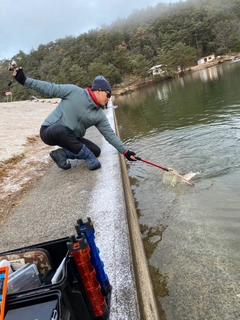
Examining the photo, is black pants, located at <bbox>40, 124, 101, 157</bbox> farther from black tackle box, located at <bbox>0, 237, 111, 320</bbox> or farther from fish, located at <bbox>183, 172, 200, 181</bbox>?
black tackle box, located at <bbox>0, 237, 111, 320</bbox>

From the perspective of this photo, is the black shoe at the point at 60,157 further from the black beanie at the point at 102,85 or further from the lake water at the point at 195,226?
the black beanie at the point at 102,85

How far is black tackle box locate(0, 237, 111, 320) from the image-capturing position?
1.24 meters

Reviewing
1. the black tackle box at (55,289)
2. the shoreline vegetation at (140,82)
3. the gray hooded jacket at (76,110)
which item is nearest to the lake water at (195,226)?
the black tackle box at (55,289)

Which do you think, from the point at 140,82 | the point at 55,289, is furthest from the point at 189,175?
the point at 140,82

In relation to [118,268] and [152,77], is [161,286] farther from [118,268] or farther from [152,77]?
[152,77]

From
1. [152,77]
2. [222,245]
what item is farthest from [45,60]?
[222,245]

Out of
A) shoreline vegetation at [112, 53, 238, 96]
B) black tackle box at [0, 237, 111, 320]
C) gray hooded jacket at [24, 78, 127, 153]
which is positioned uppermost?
gray hooded jacket at [24, 78, 127, 153]

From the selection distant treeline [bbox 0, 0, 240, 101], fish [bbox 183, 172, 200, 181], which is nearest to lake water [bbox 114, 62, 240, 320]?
fish [bbox 183, 172, 200, 181]

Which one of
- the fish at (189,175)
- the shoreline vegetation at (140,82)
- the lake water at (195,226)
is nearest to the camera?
the lake water at (195,226)

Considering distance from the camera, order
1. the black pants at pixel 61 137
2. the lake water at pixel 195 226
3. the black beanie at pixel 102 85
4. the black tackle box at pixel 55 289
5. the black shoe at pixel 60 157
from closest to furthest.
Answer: the black tackle box at pixel 55 289 → the lake water at pixel 195 226 → the black beanie at pixel 102 85 → the black pants at pixel 61 137 → the black shoe at pixel 60 157

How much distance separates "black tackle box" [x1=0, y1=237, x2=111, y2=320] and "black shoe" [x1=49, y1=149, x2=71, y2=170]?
144 inches

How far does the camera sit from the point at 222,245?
2.85m

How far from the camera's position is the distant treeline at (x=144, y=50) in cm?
6134

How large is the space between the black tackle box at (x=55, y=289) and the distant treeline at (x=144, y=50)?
59271 mm
